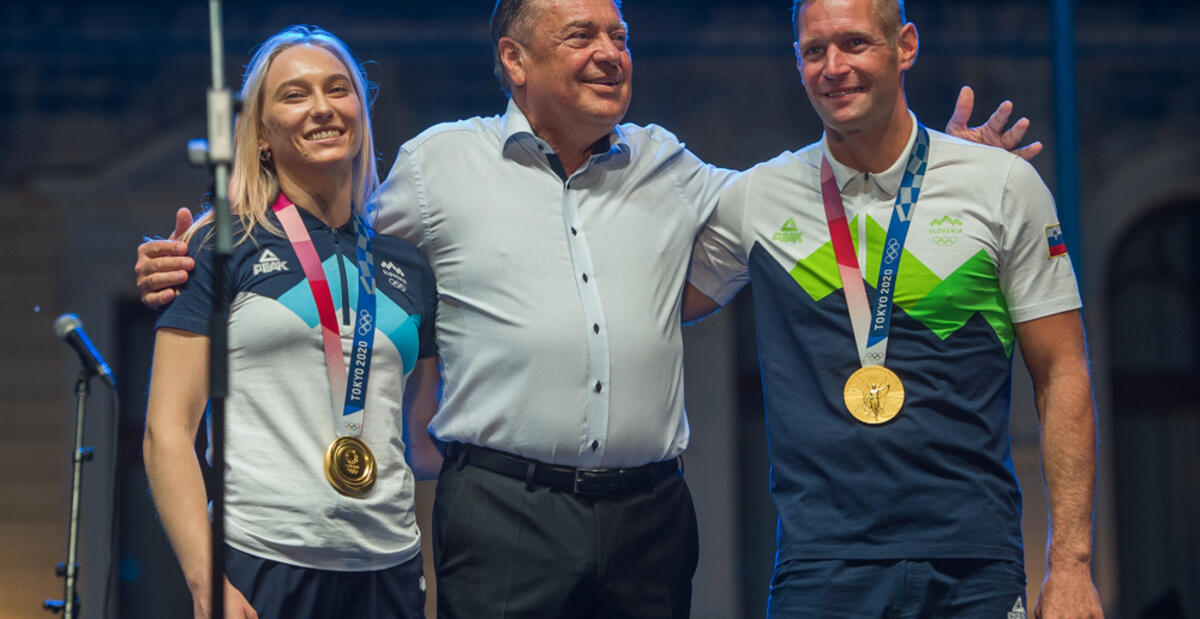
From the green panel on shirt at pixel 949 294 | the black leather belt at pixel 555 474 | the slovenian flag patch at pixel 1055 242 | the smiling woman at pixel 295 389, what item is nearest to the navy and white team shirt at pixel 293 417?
the smiling woman at pixel 295 389

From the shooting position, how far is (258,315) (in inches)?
92.6

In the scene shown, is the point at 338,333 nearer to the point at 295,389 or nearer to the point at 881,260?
the point at 295,389

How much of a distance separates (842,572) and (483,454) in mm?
768

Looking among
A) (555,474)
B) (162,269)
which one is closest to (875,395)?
(555,474)

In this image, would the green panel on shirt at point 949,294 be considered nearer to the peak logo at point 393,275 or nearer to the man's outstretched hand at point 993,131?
the man's outstretched hand at point 993,131

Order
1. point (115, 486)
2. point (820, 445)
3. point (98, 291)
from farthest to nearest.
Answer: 1. point (98, 291)
2. point (115, 486)
3. point (820, 445)

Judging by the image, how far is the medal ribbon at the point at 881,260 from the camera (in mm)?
2469

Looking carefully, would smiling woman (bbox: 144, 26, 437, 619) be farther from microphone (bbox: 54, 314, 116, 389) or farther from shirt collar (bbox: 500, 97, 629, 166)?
microphone (bbox: 54, 314, 116, 389)

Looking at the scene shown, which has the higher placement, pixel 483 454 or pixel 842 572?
pixel 483 454

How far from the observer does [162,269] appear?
237 cm

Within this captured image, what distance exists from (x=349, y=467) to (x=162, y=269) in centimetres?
52

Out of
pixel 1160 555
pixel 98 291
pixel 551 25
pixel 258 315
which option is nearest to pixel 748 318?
pixel 1160 555

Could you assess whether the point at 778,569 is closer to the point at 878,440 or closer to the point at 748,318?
the point at 878,440

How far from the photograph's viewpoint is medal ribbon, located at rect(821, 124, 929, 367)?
2.47m
